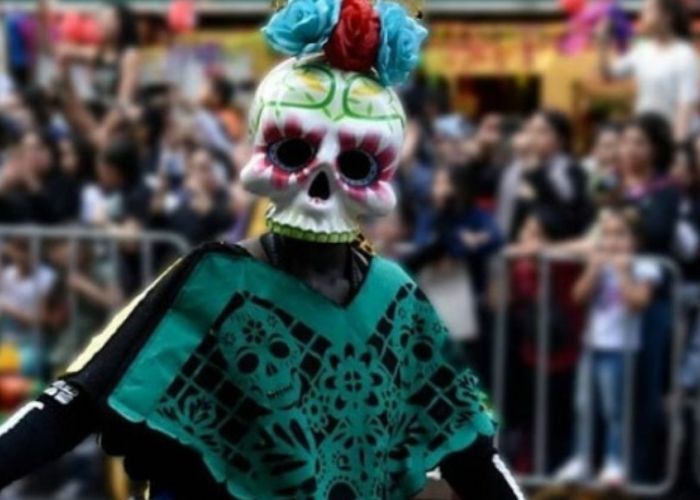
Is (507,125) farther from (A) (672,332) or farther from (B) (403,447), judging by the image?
(B) (403,447)

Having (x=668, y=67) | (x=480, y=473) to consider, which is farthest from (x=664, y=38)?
(x=480, y=473)

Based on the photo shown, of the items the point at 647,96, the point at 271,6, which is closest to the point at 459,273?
the point at 647,96

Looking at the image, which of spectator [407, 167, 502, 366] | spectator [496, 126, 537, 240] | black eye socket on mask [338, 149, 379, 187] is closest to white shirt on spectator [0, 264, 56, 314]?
spectator [407, 167, 502, 366]

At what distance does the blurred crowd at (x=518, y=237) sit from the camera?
452 inches

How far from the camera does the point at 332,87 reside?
5.40m

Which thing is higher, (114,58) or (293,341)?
(293,341)

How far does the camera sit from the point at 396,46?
5406mm

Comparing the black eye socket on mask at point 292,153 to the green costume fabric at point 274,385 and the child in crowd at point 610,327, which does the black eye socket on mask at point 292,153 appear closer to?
the green costume fabric at point 274,385

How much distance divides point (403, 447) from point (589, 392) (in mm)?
6199

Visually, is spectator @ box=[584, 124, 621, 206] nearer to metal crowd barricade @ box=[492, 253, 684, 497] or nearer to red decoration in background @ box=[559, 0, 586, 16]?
metal crowd barricade @ box=[492, 253, 684, 497]

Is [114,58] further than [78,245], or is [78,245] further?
[114,58]

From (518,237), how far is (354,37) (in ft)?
21.5

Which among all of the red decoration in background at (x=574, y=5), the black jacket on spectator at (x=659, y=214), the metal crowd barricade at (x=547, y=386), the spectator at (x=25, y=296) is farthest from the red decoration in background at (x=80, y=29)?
the black jacket on spectator at (x=659, y=214)

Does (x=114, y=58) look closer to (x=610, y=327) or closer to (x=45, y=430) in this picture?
(x=610, y=327)
